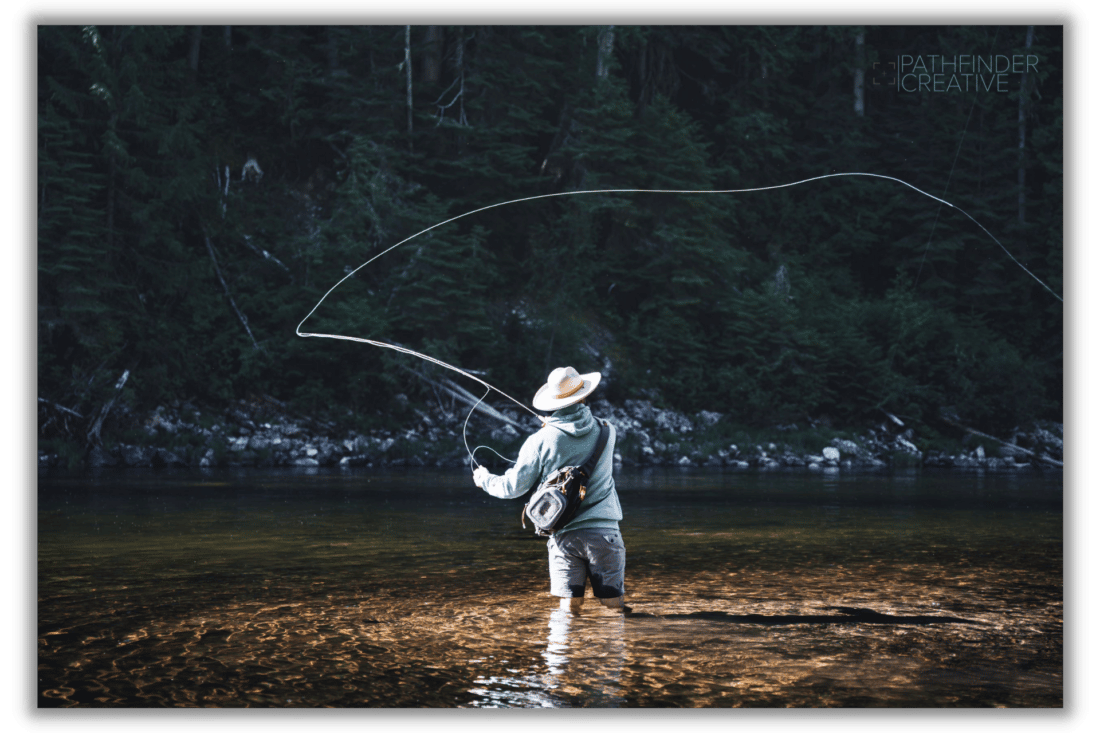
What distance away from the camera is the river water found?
4.70m

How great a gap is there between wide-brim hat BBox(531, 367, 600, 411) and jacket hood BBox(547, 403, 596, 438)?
0.07m

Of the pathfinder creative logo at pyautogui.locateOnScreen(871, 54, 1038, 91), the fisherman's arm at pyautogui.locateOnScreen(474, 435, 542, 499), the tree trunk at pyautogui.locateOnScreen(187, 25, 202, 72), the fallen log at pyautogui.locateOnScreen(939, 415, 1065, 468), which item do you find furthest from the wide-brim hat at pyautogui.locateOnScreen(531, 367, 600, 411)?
the pathfinder creative logo at pyautogui.locateOnScreen(871, 54, 1038, 91)

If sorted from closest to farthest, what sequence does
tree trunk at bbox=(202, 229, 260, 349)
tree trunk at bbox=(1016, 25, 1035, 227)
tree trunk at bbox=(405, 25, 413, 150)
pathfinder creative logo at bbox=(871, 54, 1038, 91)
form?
tree trunk at bbox=(202, 229, 260, 349) < tree trunk at bbox=(405, 25, 413, 150) < tree trunk at bbox=(1016, 25, 1035, 227) < pathfinder creative logo at bbox=(871, 54, 1038, 91)

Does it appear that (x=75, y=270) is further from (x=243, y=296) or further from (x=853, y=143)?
(x=853, y=143)

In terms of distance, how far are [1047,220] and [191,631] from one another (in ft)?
117

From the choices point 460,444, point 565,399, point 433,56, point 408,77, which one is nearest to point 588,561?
point 565,399

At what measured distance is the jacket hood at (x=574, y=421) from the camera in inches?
250

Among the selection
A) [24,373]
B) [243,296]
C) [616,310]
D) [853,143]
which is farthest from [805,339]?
[24,373]

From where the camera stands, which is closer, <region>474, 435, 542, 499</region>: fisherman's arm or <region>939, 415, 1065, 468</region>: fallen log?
<region>474, 435, 542, 499</region>: fisherman's arm

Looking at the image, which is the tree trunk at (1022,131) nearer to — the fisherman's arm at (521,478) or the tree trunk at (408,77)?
the tree trunk at (408,77)

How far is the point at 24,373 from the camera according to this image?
6328mm

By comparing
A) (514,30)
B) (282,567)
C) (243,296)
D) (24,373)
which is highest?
(514,30)

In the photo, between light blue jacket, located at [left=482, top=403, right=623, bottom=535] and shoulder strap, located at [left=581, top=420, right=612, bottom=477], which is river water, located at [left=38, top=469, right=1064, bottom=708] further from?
shoulder strap, located at [left=581, top=420, right=612, bottom=477]

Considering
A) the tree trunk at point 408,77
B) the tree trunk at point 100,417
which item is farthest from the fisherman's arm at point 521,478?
the tree trunk at point 408,77
